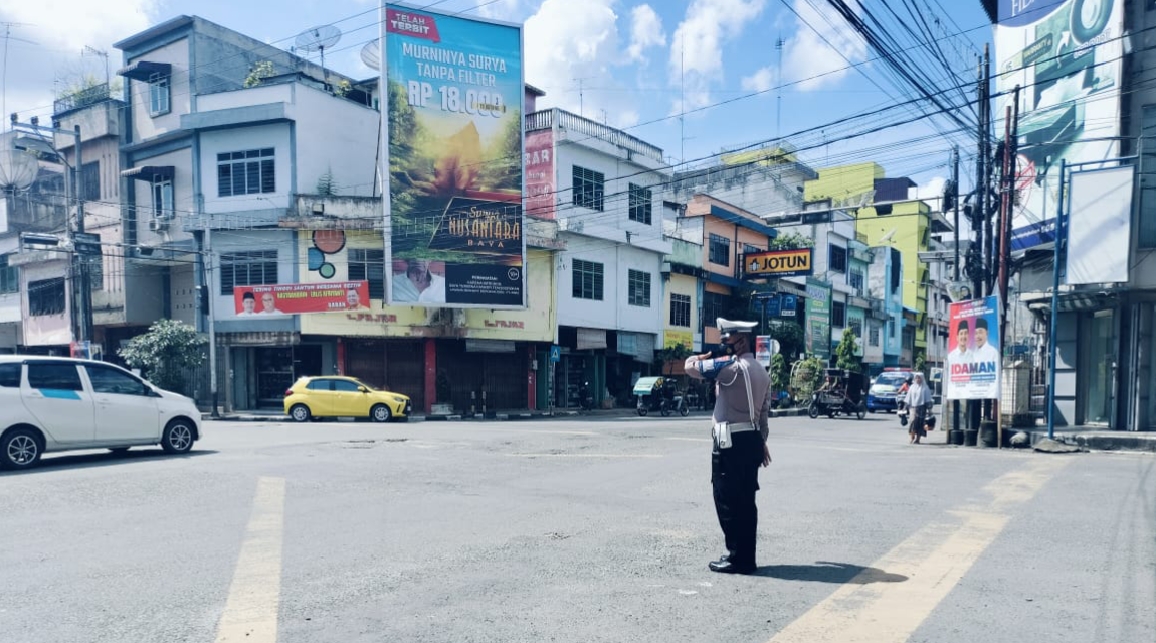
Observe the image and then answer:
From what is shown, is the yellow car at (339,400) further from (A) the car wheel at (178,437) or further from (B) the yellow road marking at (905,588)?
(B) the yellow road marking at (905,588)

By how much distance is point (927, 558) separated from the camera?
6012 millimetres

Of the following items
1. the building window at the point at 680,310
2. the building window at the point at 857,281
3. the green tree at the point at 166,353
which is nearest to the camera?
the green tree at the point at 166,353

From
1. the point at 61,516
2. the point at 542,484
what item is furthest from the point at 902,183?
the point at 61,516

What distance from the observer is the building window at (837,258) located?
164 feet

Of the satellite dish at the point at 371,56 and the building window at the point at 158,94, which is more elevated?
the satellite dish at the point at 371,56

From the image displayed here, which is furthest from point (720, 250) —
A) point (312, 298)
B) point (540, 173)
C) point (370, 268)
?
point (312, 298)

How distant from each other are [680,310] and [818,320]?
1328 centimetres

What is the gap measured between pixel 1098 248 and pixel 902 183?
1880 inches

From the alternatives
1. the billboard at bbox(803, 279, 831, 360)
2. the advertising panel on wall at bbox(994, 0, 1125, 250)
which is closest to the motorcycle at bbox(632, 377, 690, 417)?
the advertising panel on wall at bbox(994, 0, 1125, 250)

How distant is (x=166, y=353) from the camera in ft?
87.4

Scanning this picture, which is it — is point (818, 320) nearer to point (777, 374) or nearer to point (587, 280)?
point (777, 374)

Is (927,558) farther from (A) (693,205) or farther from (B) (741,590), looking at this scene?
(A) (693,205)

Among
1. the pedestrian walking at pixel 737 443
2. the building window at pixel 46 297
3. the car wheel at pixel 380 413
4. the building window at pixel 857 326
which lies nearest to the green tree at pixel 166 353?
the car wheel at pixel 380 413

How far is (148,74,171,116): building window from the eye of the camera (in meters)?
31.0
